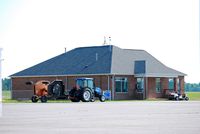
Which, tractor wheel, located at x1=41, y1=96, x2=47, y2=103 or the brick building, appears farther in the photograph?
the brick building

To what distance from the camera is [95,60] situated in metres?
64.7

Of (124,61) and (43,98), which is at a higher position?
(124,61)

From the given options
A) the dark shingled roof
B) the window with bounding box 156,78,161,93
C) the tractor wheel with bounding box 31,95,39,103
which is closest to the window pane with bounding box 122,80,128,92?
the dark shingled roof

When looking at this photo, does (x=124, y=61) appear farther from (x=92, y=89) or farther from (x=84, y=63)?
(x=92, y=89)

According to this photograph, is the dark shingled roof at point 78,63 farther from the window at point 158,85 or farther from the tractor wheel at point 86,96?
the tractor wheel at point 86,96

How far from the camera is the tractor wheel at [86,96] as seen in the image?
49469 mm

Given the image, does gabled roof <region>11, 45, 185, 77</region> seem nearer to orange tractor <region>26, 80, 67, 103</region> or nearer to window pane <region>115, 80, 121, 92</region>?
window pane <region>115, 80, 121, 92</region>

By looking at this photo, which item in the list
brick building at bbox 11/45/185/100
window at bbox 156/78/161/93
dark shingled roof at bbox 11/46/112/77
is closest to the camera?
brick building at bbox 11/45/185/100

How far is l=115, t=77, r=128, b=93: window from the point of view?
61.1 metres

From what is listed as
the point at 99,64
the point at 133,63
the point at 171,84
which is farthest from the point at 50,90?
the point at 171,84

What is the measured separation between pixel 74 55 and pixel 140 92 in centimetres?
1149

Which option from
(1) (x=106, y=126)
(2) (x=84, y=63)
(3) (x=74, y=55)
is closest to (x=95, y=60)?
(2) (x=84, y=63)

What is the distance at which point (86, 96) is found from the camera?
49.8 m

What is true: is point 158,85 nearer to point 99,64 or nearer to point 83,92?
point 99,64
